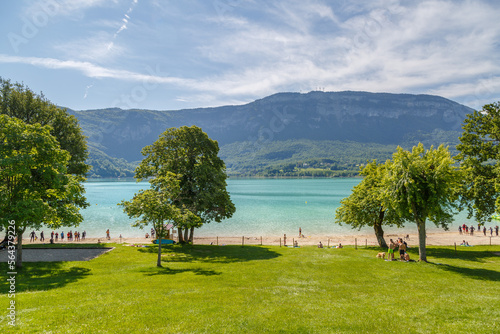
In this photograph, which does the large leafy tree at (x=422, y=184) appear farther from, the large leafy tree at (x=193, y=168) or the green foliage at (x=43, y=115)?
the green foliage at (x=43, y=115)

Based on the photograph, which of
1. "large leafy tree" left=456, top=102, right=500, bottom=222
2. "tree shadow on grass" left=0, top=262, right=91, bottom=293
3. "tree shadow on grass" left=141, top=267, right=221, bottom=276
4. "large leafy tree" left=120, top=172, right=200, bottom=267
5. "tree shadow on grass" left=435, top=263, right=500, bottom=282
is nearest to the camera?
"tree shadow on grass" left=0, top=262, right=91, bottom=293

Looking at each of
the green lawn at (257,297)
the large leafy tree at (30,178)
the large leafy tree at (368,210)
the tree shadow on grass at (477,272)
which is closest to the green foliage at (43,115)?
the large leafy tree at (30,178)

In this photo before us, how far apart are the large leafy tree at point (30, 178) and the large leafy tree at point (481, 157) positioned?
36103mm

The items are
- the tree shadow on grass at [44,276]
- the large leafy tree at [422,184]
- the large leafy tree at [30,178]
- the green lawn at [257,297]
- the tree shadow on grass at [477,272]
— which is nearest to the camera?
the green lawn at [257,297]

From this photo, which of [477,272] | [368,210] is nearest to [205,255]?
[368,210]

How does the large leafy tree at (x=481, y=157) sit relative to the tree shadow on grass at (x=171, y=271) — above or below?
above

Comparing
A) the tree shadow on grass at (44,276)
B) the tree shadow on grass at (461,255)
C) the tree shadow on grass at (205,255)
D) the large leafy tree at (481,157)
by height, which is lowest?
the tree shadow on grass at (205,255)

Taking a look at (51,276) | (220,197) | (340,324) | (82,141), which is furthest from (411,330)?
(82,141)

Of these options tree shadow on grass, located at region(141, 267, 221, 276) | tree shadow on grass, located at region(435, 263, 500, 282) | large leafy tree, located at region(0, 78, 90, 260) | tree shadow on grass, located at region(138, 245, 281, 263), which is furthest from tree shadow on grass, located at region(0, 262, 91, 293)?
tree shadow on grass, located at region(435, 263, 500, 282)

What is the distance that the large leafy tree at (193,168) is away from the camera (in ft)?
110

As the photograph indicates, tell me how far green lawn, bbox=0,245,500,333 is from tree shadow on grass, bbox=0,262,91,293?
59 mm

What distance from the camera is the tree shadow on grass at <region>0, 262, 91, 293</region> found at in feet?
50.6

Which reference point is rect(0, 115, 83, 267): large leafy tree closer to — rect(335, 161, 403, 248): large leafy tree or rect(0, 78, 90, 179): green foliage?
rect(0, 78, 90, 179): green foliage

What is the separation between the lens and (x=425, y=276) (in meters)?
19.3
